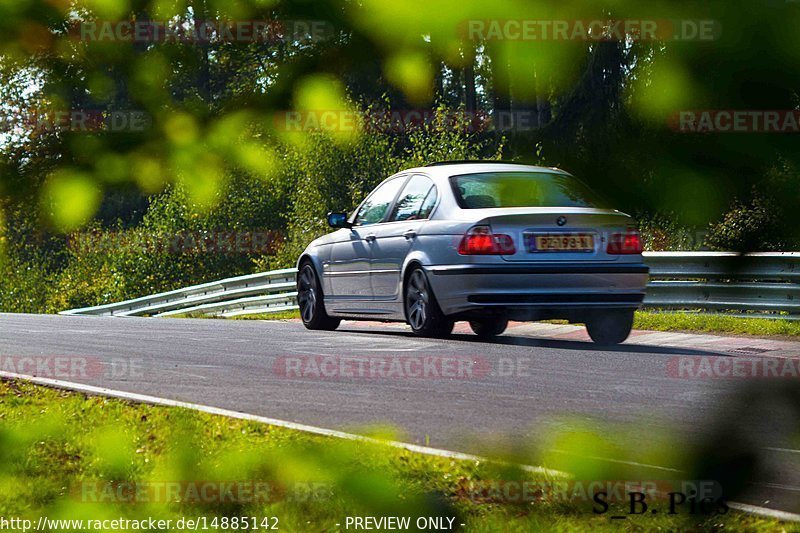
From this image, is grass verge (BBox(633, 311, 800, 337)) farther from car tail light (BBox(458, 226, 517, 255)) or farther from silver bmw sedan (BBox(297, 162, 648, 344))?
car tail light (BBox(458, 226, 517, 255))

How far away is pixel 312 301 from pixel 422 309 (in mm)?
2835

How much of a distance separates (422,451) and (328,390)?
3231 millimetres

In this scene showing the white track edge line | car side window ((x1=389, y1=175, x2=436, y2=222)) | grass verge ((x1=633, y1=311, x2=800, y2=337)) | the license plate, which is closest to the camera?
the white track edge line

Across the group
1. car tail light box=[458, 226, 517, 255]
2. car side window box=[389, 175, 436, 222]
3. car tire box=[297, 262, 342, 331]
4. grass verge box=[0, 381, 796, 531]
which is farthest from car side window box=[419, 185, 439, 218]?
grass verge box=[0, 381, 796, 531]

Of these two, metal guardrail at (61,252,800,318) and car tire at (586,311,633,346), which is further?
car tire at (586,311,633,346)

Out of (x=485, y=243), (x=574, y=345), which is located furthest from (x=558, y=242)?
(x=574, y=345)

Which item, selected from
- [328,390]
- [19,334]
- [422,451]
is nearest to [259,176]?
[422,451]

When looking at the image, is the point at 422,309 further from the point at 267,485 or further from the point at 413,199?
the point at 267,485

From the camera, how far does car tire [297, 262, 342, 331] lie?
14.7m

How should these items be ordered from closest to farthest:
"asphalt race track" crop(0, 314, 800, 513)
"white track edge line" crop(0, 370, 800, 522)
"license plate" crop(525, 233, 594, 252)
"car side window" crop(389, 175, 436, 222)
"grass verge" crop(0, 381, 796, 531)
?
"asphalt race track" crop(0, 314, 800, 513), "grass verge" crop(0, 381, 796, 531), "white track edge line" crop(0, 370, 800, 522), "license plate" crop(525, 233, 594, 252), "car side window" crop(389, 175, 436, 222)

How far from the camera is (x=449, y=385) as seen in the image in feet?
30.2

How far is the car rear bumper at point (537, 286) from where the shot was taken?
37.5ft

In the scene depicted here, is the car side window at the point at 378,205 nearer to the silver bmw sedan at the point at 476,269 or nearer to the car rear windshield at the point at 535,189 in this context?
the silver bmw sedan at the point at 476,269

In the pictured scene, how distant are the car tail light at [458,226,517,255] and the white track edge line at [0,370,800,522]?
11.4ft
